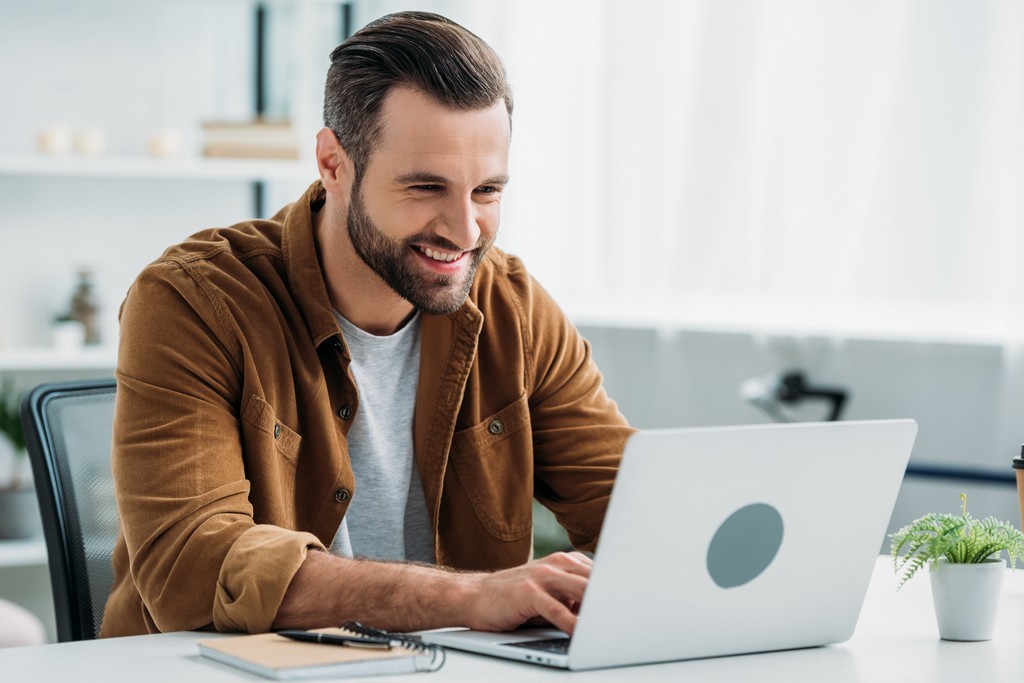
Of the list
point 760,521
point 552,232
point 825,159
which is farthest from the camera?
point 552,232

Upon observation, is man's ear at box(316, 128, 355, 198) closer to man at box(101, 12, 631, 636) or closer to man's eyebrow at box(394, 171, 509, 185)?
man at box(101, 12, 631, 636)

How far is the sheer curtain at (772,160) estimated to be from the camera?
8.89 feet

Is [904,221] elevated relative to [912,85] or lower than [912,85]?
lower

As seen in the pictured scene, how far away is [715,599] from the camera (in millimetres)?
1131

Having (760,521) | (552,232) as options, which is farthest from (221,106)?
(760,521)

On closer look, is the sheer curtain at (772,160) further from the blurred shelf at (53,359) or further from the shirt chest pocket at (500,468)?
the shirt chest pocket at (500,468)

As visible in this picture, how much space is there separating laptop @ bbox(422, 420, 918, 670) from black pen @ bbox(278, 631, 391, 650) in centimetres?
9

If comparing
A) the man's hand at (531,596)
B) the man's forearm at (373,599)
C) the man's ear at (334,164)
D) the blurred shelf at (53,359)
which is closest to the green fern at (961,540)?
the man's hand at (531,596)

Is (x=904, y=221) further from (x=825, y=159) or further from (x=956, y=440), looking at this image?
(x=956, y=440)

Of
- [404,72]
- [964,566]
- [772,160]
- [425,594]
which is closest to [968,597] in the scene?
[964,566]

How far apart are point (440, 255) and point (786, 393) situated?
138cm

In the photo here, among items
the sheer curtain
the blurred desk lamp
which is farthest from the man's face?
the sheer curtain

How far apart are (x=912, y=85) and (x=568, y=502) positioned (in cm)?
146

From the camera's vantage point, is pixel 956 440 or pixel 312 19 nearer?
pixel 956 440
